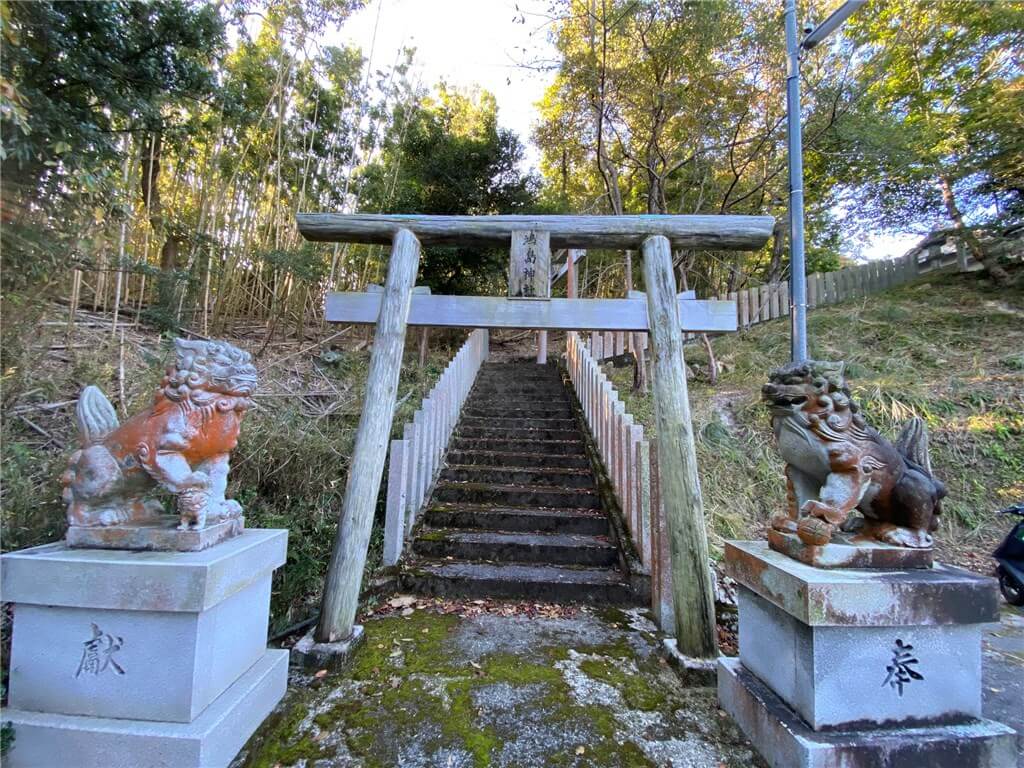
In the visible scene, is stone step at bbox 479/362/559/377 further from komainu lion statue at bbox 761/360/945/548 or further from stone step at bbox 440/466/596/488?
komainu lion statue at bbox 761/360/945/548

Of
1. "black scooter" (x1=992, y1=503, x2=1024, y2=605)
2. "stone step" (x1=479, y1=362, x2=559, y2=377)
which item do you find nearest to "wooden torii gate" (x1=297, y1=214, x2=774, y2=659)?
"black scooter" (x1=992, y1=503, x2=1024, y2=605)

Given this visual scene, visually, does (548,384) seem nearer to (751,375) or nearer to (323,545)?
(751,375)

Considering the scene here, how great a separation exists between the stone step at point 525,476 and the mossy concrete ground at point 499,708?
199 cm

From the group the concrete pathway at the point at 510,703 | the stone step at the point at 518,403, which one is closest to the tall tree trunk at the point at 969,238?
the stone step at the point at 518,403

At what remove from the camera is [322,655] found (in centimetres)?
253

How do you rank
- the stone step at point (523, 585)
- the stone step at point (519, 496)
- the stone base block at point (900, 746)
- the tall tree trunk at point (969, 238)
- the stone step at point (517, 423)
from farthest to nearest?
the tall tree trunk at point (969, 238) → the stone step at point (517, 423) → the stone step at point (519, 496) → the stone step at point (523, 585) → the stone base block at point (900, 746)

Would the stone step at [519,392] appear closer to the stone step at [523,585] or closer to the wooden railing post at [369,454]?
the stone step at [523,585]

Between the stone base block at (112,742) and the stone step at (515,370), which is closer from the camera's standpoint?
the stone base block at (112,742)

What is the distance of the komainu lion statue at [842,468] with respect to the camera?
6.13ft

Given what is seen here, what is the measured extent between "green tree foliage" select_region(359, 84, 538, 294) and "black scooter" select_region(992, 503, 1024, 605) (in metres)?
7.94

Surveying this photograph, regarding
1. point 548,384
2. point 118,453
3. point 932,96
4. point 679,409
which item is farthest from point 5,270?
point 932,96

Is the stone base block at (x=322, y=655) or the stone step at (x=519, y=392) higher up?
the stone step at (x=519, y=392)

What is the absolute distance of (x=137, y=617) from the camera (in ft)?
5.61

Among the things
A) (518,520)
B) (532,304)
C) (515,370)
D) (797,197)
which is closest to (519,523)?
(518,520)
